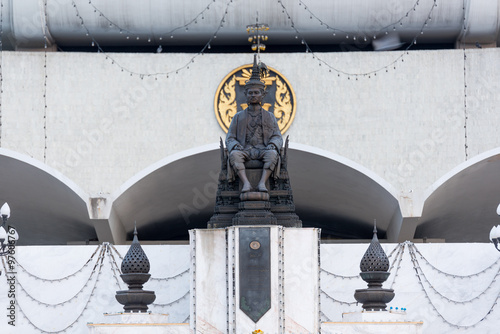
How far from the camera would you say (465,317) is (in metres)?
21.3

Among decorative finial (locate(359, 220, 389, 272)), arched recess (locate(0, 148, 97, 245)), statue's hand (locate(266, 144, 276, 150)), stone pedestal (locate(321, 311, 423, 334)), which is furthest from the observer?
arched recess (locate(0, 148, 97, 245))

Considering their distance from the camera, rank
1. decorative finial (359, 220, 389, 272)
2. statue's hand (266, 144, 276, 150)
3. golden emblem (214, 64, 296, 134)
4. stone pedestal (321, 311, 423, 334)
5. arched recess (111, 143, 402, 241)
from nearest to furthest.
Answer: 1. statue's hand (266, 144, 276, 150)
2. stone pedestal (321, 311, 423, 334)
3. decorative finial (359, 220, 389, 272)
4. arched recess (111, 143, 402, 241)
5. golden emblem (214, 64, 296, 134)

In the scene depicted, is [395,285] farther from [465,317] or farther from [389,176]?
[389,176]

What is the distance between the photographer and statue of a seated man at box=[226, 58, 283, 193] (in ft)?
52.5

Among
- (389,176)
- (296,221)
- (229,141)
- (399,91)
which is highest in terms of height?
(399,91)

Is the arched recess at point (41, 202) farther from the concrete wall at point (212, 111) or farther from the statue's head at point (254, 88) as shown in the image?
the statue's head at point (254, 88)

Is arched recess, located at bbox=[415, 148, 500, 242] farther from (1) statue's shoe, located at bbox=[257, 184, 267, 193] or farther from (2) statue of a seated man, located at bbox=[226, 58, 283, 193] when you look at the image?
(1) statue's shoe, located at bbox=[257, 184, 267, 193]

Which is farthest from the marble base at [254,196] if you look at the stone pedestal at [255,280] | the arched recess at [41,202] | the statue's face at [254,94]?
the arched recess at [41,202]

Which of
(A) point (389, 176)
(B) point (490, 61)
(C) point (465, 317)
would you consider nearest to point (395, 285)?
(C) point (465, 317)

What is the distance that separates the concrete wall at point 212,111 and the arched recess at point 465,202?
260 mm

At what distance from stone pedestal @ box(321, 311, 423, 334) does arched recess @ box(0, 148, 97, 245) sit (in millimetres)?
9424

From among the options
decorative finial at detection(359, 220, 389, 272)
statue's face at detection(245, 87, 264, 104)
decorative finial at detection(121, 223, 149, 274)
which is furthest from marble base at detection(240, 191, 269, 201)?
decorative finial at detection(359, 220, 389, 272)

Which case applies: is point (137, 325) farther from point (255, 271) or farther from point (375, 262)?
point (375, 262)

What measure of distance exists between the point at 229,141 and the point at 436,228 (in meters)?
12.2
